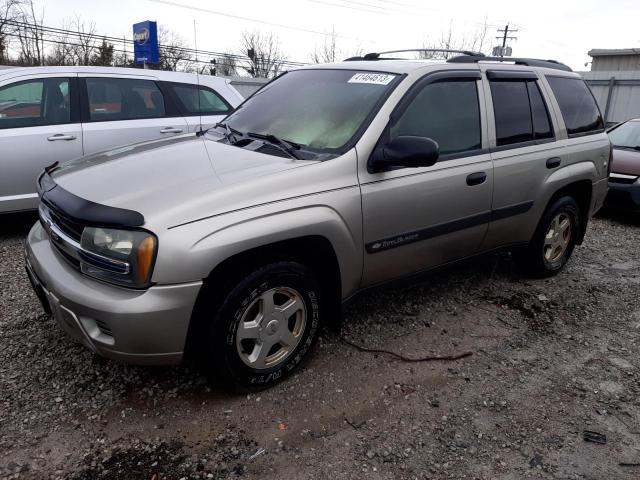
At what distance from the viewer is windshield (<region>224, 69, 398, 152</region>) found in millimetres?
3008

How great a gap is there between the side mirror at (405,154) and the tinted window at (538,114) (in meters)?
1.60

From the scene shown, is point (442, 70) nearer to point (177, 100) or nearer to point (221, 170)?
point (221, 170)

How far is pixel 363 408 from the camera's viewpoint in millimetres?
2730

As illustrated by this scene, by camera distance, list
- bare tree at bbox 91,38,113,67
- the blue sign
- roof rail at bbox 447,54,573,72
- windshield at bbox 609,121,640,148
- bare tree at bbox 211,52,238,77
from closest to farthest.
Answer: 1. roof rail at bbox 447,54,573,72
2. windshield at bbox 609,121,640,148
3. the blue sign
4. bare tree at bbox 91,38,113,67
5. bare tree at bbox 211,52,238,77

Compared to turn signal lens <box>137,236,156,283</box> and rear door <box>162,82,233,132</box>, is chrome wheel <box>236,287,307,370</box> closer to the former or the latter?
turn signal lens <box>137,236,156,283</box>

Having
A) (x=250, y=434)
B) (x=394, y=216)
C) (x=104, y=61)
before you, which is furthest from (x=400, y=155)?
(x=104, y=61)

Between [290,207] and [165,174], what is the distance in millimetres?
690

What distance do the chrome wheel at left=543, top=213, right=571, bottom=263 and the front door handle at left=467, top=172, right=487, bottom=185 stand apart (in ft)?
4.01

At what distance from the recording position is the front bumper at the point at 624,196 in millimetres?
6809

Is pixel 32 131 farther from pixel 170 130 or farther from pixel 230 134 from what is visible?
pixel 230 134

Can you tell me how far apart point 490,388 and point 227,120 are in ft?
8.36

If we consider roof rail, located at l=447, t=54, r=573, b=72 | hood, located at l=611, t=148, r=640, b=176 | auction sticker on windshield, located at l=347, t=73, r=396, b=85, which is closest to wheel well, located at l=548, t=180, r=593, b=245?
roof rail, located at l=447, t=54, r=573, b=72

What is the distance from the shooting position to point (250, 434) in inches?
98.9

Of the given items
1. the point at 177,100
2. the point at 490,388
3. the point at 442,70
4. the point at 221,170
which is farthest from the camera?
the point at 177,100
